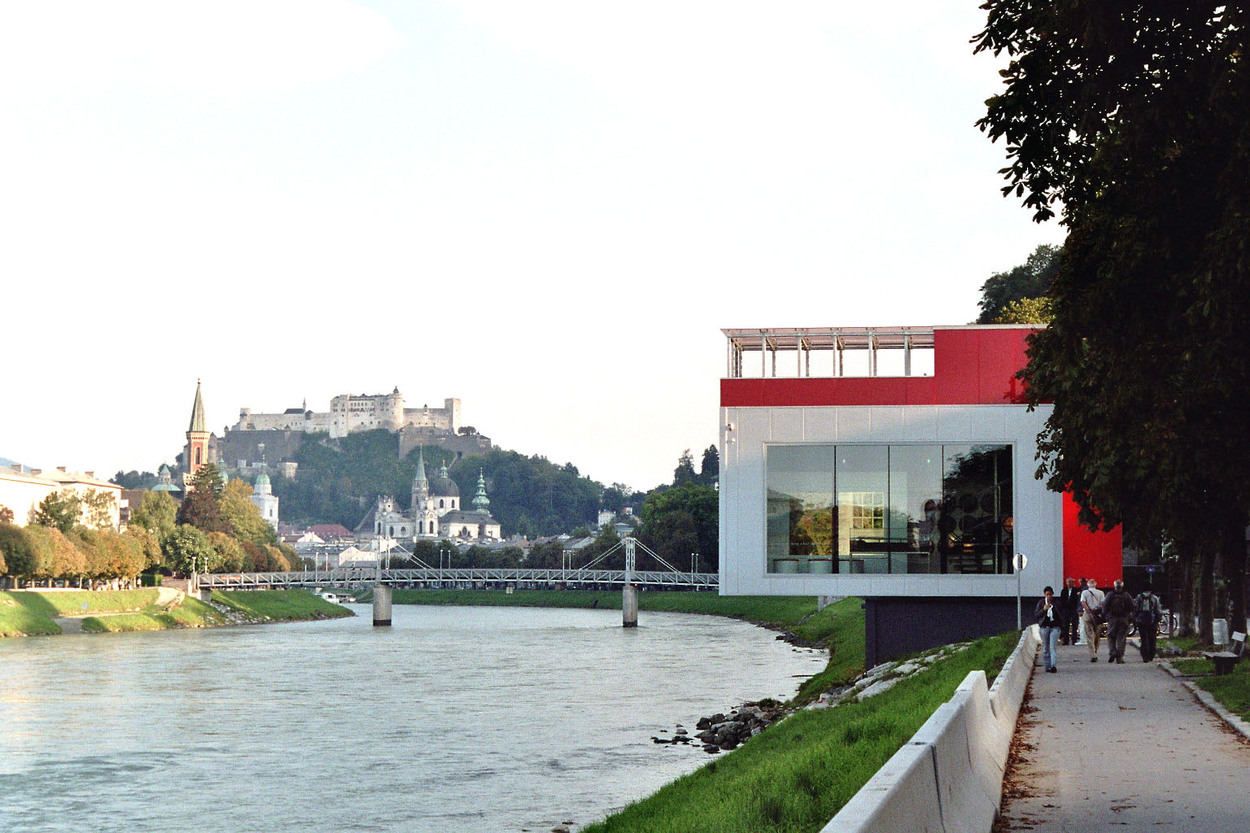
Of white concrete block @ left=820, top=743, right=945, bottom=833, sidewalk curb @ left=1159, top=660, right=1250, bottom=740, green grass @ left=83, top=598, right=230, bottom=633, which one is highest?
white concrete block @ left=820, top=743, right=945, bottom=833

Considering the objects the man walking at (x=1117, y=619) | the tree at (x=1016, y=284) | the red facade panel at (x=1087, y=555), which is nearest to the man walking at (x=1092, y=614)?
the man walking at (x=1117, y=619)

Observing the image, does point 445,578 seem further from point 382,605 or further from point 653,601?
point 382,605

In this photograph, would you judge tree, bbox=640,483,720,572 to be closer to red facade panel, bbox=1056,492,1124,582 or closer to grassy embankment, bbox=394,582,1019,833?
grassy embankment, bbox=394,582,1019,833

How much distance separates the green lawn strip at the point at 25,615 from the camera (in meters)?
83.1

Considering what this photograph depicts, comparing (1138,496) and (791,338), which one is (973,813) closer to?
(1138,496)

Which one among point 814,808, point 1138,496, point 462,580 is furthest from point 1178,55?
point 462,580

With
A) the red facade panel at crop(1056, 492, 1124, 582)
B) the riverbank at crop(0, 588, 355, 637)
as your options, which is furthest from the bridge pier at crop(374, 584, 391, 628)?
the red facade panel at crop(1056, 492, 1124, 582)

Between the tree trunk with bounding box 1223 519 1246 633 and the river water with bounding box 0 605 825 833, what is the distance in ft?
34.3

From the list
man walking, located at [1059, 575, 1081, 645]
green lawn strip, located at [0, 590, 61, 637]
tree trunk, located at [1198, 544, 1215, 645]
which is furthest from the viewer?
green lawn strip, located at [0, 590, 61, 637]

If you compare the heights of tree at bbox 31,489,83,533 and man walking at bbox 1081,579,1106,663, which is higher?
tree at bbox 31,489,83,533

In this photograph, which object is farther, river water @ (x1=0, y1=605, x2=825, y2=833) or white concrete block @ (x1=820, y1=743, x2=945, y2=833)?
river water @ (x1=0, y1=605, x2=825, y2=833)

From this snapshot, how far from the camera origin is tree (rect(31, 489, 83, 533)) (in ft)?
366

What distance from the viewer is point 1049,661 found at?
24484 millimetres

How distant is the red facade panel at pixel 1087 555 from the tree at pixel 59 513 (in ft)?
294
